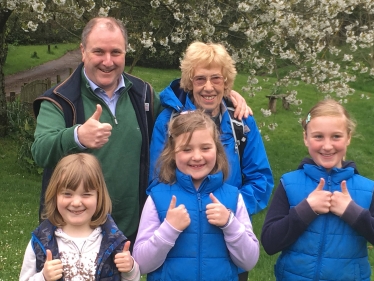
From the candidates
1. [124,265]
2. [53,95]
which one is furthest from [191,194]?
[53,95]

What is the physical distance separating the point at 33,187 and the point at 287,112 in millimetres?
10369

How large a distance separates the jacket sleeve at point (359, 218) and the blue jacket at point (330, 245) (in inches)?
3.1

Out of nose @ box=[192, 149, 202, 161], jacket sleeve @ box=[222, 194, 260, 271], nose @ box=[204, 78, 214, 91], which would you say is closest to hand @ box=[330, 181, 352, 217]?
jacket sleeve @ box=[222, 194, 260, 271]

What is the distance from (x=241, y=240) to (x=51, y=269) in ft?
3.25

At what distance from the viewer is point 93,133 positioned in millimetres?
2689

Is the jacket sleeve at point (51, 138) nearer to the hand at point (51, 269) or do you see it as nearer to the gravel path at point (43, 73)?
the hand at point (51, 269)

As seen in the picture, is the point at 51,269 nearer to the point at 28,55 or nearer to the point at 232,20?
the point at 232,20

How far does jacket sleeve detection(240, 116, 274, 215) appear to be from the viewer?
3.20m

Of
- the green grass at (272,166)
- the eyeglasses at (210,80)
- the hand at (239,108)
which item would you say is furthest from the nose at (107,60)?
the green grass at (272,166)

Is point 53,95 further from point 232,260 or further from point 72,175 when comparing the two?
point 232,260

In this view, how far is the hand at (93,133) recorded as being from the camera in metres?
2.68

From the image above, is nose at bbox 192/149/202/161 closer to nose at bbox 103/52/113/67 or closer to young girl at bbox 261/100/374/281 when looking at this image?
young girl at bbox 261/100/374/281

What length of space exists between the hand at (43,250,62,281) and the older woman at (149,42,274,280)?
851 millimetres

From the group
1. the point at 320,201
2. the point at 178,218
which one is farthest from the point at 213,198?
the point at 320,201
